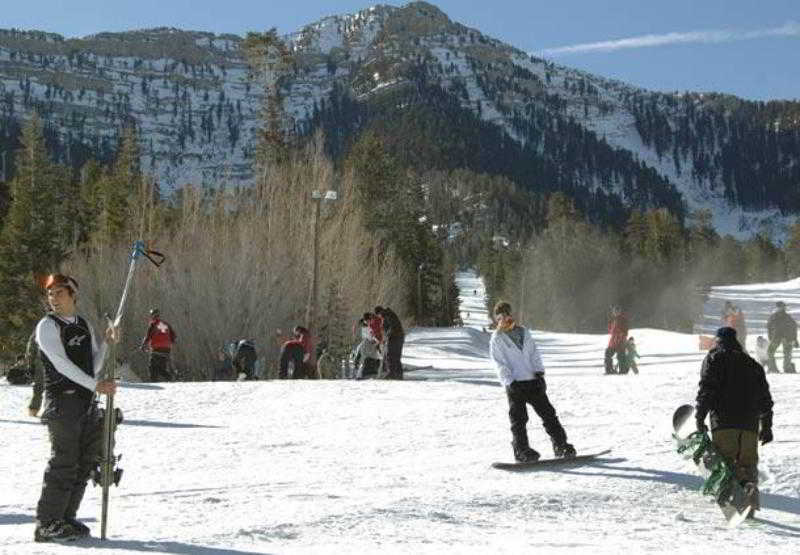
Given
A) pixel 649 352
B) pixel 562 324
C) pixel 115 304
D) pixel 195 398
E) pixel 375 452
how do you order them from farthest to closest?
pixel 562 324 → pixel 649 352 → pixel 115 304 → pixel 195 398 → pixel 375 452

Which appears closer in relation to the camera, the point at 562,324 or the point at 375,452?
the point at 375,452

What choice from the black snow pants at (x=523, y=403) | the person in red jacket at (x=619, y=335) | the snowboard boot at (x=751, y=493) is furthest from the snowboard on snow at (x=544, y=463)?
the person in red jacket at (x=619, y=335)

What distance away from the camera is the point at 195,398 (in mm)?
16797

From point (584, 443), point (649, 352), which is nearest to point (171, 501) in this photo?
point (584, 443)

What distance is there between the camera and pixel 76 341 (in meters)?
6.50

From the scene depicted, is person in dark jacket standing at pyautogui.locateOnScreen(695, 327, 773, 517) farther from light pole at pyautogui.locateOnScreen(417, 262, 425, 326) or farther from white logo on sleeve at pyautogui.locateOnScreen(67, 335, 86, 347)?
light pole at pyautogui.locateOnScreen(417, 262, 425, 326)

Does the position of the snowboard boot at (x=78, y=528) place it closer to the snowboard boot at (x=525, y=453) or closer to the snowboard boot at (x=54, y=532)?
the snowboard boot at (x=54, y=532)

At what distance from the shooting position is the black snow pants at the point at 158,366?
21.8 m

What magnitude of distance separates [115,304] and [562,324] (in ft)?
199

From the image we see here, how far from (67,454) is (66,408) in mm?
293

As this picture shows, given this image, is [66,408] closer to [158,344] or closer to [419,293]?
[158,344]

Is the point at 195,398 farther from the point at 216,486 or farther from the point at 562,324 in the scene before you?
the point at 562,324

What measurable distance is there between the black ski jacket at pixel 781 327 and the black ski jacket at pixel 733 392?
14937mm

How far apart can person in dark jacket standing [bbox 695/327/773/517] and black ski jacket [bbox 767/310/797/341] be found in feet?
49.0
